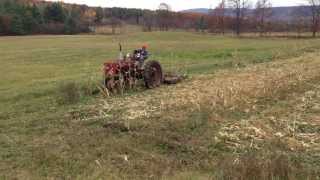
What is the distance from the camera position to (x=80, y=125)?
38.9 ft

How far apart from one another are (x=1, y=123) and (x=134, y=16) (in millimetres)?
147713

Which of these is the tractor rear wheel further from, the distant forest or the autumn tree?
the autumn tree

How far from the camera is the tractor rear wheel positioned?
17.2 m

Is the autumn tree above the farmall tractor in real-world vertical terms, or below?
below

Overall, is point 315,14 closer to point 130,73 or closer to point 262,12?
point 262,12

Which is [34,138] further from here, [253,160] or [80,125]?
[253,160]

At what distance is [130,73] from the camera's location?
17.0m

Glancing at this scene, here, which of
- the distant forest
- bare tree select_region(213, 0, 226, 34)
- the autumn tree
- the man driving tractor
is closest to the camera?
the man driving tractor

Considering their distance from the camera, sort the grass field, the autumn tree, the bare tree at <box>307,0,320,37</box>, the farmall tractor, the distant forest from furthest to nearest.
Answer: the autumn tree → the distant forest → the bare tree at <box>307,0,320,37</box> → the farmall tractor → the grass field

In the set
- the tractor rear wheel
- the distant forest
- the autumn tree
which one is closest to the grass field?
the tractor rear wheel

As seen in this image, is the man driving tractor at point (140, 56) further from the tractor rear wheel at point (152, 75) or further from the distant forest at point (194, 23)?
the distant forest at point (194, 23)

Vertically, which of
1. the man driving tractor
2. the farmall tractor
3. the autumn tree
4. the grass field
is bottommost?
the autumn tree

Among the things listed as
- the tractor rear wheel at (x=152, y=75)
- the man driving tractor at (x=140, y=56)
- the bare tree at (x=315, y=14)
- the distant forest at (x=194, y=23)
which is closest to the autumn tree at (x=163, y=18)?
the distant forest at (x=194, y=23)

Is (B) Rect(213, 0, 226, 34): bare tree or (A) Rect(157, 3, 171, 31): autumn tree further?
(A) Rect(157, 3, 171, 31): autumn tree
